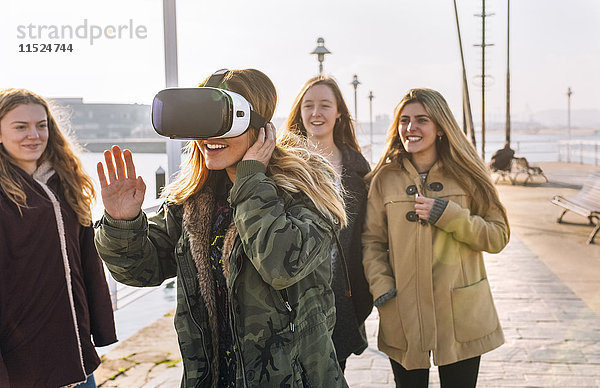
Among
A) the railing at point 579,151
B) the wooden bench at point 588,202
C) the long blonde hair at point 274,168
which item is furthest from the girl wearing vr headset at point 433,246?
the railing at point 579,151

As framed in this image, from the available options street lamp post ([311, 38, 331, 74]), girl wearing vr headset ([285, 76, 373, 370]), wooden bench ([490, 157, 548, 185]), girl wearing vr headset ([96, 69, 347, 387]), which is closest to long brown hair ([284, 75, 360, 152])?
girl wearing vr headset ([285, 76, 373, 370])

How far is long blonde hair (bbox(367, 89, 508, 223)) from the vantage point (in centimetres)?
290

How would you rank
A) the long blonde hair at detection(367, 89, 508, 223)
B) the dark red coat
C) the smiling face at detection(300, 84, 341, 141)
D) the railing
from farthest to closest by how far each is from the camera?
the railing
the smiling face at detection(300, 84, 341, 141)
the long blonde hair at detection(367, 89, 508, 223)
the dark red coat

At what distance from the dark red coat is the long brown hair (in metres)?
1.26

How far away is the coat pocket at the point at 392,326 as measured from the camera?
2.86m

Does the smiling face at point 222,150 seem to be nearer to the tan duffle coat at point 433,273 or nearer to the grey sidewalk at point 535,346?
the tan duffle coat at point 433,273

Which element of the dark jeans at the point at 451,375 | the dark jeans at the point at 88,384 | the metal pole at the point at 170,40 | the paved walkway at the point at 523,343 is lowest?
the paved walkway at the point at 523,343

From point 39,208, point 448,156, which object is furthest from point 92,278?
point 448,156

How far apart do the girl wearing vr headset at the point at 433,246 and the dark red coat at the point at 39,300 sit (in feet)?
4.05

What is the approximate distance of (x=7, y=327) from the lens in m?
2.37

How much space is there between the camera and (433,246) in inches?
112

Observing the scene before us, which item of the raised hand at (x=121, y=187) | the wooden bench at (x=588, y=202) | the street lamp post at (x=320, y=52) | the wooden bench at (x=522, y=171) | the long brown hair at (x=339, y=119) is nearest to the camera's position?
the raised hand at (x=121, y=187)

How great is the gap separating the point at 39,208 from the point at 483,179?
1.88 metres

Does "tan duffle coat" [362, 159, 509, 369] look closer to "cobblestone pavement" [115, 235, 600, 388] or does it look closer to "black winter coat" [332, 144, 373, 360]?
"black winter coat" [332, 144, 373, 360]
